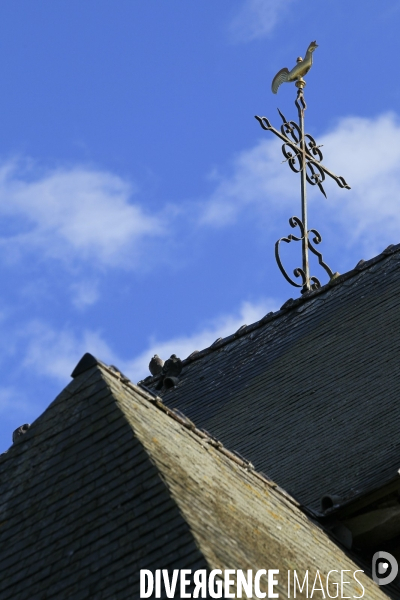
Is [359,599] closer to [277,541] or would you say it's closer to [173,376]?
[277,541]

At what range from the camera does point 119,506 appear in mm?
7500

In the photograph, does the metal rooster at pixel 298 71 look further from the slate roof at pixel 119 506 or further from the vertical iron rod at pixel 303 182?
the slate roof at pixel 119 506

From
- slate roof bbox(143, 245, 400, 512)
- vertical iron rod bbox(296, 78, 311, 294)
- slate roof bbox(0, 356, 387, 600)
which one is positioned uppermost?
vertical iron rod bbox(296, 78, 311, 294)

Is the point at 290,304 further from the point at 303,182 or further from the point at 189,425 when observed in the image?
the point at 189,425

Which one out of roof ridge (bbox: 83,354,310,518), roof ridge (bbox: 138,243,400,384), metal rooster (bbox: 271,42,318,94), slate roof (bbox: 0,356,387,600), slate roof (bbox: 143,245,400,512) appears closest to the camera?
slate roof (bbox: 0,356,387,600)

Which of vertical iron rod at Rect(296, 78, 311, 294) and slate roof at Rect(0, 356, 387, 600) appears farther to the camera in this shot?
vertical iron rod at Rect(296, 78, 311, 294)

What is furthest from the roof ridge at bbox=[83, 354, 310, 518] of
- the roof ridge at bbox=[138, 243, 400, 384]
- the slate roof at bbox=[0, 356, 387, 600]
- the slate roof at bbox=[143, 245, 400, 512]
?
the roof ridge at bbox=[138, 243, 400, 384]

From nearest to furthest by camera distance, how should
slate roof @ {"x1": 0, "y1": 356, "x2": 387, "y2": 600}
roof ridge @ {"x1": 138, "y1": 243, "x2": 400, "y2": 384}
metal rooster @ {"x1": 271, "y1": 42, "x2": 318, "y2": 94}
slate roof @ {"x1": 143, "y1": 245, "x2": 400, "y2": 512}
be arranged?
slate roof @ {"x1": 0, "y1": 356, "x2": 387, "y2": 600} → slate roof @ {"x1": 143, "y1": 245, "x2": 400, "y2": 512} → roof ridge @ {"x1": 138, "y1": 243, "x2": 400, "y2": 384} → metal rooster @ {"x1": 271, "y1": 42, "x2": 318, "y2": 94}

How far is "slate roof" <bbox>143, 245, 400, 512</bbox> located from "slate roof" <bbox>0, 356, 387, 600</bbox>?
4.80 feet

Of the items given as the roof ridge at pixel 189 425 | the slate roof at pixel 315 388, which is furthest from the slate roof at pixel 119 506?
the slate roof at pixel 315 388

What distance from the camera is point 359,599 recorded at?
333 inches

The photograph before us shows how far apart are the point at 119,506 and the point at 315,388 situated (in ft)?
15.8

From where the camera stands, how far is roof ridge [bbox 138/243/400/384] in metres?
13.9

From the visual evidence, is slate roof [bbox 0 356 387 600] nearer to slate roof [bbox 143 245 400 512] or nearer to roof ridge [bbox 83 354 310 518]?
roof ridge [bbox 83 354 310 518]
